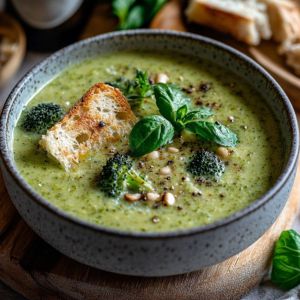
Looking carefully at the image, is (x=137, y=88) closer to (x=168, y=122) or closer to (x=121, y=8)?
(x=168, y=122)

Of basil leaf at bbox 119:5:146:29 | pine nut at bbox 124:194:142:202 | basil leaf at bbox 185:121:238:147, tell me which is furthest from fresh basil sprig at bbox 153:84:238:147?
basil leaf at bbox 119:5:146:29

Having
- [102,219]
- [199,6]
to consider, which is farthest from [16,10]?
[102,219]

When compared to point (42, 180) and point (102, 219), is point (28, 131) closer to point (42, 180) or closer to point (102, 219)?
point (42, 180)

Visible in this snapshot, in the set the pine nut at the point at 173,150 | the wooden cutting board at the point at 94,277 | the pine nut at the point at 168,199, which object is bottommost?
the wooden cutting board at the point at 94,277

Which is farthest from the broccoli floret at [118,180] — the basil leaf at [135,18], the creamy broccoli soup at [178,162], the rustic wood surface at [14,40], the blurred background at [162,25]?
the rustic wood surface at [14,40]

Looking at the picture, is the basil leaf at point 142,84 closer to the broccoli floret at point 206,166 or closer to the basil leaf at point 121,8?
the broccoli floret at point 206,166
